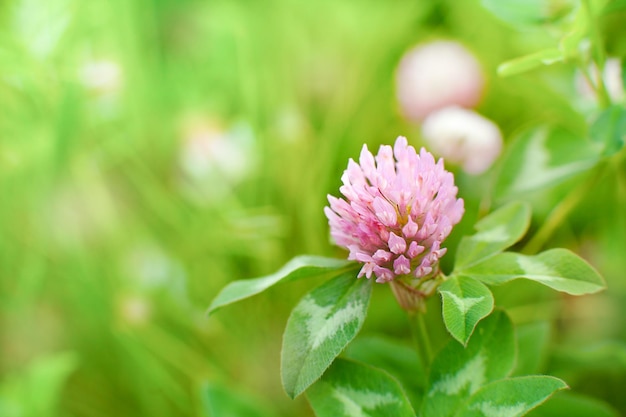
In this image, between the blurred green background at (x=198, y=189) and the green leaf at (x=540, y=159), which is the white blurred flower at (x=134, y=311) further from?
the green leaf at (x=540, y=159)

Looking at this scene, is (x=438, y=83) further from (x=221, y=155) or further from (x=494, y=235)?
(x=494, y=235)

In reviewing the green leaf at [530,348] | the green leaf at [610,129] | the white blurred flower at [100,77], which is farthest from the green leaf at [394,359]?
the white blurred flower at [100,77]

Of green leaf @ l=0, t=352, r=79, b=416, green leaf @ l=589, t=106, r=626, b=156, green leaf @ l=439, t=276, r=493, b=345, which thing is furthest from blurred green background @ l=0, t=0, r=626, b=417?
green leaf @ l=439, t=276, r=493, b=345

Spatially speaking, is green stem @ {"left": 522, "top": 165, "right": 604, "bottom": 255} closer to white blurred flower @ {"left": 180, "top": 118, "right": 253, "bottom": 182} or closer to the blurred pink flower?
the blurred pink flower

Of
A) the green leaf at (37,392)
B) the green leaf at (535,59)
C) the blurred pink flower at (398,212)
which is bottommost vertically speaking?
the green leaf at (37,392)

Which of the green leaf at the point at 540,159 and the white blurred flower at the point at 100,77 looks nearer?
the green leaf at the point at 540,159

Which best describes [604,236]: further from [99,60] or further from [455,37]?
[99,60]

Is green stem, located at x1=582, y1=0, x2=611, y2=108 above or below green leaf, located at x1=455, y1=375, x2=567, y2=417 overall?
above
